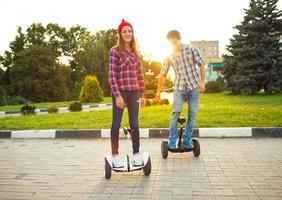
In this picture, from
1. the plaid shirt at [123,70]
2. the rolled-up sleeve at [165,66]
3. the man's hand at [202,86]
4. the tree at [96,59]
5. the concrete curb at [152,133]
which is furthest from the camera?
the tree at [96,59]

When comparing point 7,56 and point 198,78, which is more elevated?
point 7,56

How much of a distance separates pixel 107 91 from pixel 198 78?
4100 cm

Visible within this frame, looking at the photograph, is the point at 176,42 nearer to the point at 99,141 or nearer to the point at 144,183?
the point at 144,183

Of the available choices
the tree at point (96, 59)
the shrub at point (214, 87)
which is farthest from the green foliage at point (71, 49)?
the shrub at point (214, 87)

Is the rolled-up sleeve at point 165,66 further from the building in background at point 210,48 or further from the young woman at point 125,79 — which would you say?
the building in background at point 210,48

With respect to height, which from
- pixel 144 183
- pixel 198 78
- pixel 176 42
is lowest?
pixel 144 183

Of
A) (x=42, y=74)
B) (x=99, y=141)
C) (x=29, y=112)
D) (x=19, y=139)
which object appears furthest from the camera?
(x=42, y=74)

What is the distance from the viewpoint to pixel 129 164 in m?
4.44

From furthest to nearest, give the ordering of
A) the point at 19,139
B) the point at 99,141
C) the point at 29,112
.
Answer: the point at 29,112
the point at 19,139
the point at 99,141

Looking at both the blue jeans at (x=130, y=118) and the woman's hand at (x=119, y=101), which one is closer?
the woman's hand at (x=119, y=101)

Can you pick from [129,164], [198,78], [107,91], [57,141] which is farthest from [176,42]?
[107,91]

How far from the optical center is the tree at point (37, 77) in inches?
1706

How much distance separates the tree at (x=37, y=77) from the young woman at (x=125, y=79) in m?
40.5

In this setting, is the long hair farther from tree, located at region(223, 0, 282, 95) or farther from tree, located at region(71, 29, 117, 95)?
tree, located at region(71, 29, 117, 95)
